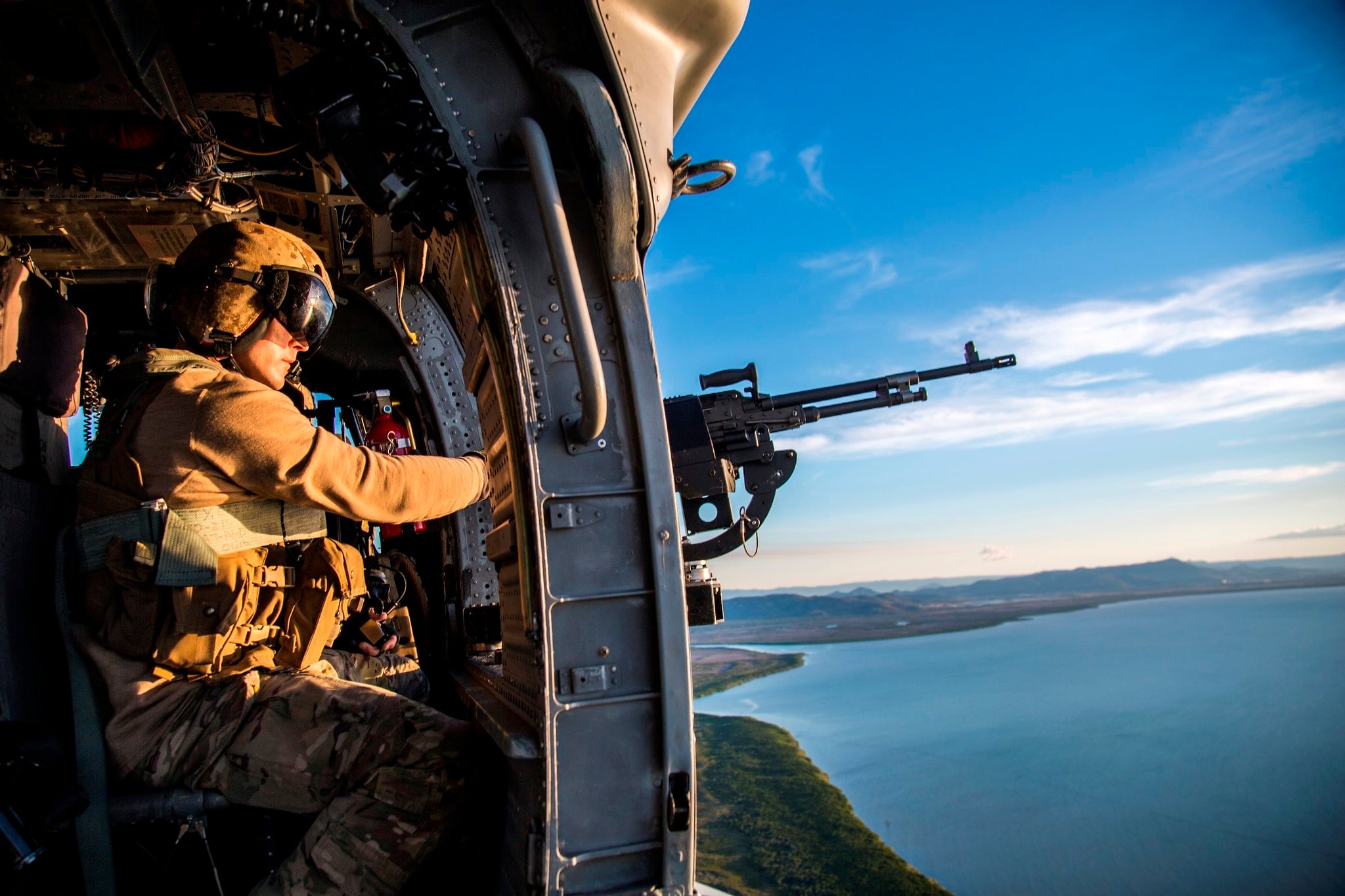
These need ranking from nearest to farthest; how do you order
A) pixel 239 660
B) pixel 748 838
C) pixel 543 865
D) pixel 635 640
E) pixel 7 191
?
1. pixel 543 865
2. pixel 635 640
3. pixel 239 660
4. pixel 7 191
5. pixel 748 838

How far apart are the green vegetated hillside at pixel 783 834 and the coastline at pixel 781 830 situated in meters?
0.02

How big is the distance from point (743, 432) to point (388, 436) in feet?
15.4

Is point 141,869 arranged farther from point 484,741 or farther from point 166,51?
point 166,51

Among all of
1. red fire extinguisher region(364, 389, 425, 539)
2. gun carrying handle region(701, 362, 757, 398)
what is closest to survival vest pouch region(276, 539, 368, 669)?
red fire extinguisher region(364, 389, 425, 539)

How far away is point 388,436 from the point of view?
4.27 m

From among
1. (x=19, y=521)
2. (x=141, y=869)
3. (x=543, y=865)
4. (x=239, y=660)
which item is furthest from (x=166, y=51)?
(x=543, y=865)

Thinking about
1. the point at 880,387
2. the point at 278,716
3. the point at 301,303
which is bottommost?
the point at 278,716

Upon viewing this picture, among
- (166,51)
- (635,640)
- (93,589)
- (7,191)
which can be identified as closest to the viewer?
(635,640)

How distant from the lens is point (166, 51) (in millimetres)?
2605

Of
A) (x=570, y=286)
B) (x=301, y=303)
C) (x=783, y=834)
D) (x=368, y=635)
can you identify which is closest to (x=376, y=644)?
(x=368, y=635)

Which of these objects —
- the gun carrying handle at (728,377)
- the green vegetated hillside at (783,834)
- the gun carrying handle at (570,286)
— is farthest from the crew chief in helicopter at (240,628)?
the green vegetated hillside at (783,834)

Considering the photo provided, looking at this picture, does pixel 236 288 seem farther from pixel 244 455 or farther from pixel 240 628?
pixel 240 628

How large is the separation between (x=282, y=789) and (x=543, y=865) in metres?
0.77

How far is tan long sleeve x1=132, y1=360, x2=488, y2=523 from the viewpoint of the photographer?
205 centimetres
